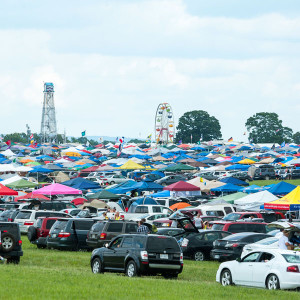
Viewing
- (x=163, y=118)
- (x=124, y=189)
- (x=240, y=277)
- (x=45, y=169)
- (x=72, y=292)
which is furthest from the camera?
(x=163, y=118)

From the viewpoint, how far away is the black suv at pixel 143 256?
20422 mm

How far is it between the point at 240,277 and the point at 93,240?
35.1ft

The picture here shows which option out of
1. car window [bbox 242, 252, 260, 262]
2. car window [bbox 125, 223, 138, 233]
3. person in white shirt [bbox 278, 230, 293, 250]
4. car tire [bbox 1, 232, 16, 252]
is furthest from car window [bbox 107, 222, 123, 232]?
car window [bbox 242, 252, 260, 262]

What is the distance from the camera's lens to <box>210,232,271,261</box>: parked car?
25219mm

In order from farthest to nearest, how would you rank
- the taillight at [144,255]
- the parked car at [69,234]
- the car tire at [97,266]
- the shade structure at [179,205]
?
the shade structure at [179,205] → the parked car at [69,234] → the car tire at [97,266] → the taillight at [144,255]

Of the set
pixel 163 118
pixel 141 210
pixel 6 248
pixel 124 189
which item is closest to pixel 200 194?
pixel 124 189

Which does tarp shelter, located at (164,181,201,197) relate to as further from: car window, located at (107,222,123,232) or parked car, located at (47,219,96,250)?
car window, located at (107,222,123,232)

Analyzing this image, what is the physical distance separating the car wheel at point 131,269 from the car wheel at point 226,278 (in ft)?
7.89

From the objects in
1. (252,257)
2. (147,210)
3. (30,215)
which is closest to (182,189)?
(147,210)

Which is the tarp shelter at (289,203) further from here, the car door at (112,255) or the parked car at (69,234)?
the car door at (112,255)

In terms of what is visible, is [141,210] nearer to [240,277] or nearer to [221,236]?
[221,236]

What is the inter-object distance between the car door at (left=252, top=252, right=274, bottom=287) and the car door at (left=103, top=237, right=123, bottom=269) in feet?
14.4

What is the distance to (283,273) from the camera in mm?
17594

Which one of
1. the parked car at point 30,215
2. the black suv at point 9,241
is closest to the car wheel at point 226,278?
the black suv at point 9,241
